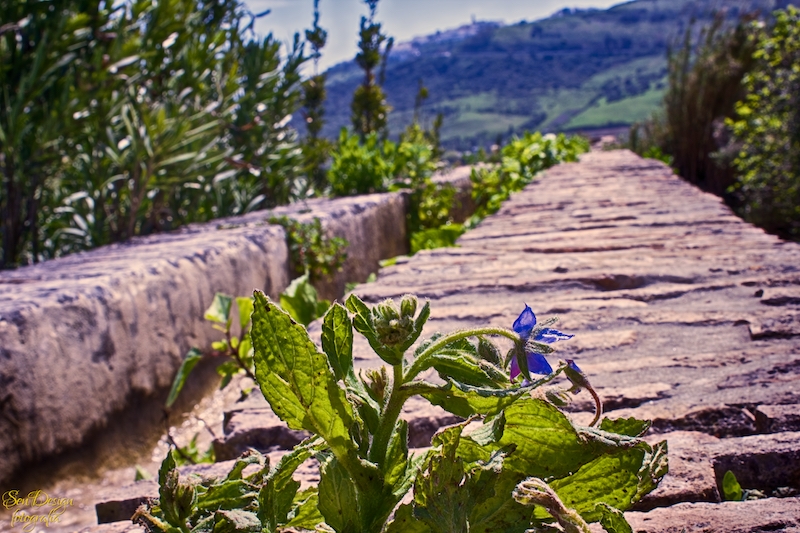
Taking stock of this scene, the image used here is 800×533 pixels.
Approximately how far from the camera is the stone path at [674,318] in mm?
885

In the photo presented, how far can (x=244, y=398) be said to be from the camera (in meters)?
1.31

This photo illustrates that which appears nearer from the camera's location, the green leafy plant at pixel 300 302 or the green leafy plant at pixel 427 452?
the green leafy plant at pixel 427 452

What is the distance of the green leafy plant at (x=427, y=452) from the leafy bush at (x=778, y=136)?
6133 millimetres

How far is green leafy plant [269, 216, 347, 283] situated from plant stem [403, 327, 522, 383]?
2489mm

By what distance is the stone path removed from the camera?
89 cm

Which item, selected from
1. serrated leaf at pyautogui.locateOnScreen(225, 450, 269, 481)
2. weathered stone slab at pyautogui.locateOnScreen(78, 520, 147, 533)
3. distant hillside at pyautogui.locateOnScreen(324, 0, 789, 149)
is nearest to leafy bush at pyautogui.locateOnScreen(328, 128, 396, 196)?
weathered stone slab at pyautogui.locateOnScreen(78, 520, 147, 533)

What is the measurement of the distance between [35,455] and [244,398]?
0.88 meters

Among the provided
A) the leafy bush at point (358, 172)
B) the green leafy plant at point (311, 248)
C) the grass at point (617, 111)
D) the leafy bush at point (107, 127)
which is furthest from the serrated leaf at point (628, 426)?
the grass at point (617, 111)

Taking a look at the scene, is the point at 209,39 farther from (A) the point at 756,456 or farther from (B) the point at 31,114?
(A) the point at 756,456

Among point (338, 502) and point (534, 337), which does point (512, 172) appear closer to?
point (534, 337)

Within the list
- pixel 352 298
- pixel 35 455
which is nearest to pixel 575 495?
pixel 352 298

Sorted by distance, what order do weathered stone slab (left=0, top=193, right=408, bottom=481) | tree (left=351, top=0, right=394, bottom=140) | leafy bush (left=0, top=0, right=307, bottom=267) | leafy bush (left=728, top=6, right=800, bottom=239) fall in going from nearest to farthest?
weathered stone slab (left=0, top=193, right=408, bottom=481), leafy bush (left=0, top=0, right=307, bottom=267), leafy bush (left=728, top=6, right=800, bottom=239), tree (left=351, top=0, right=394, bottom=140)

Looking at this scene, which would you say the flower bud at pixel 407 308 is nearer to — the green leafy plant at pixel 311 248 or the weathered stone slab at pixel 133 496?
the weathered stone slab at pixel 133 496

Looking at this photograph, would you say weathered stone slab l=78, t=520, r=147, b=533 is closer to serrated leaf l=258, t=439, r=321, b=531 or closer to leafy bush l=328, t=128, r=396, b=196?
serrated leaf l=258, t=439, r=321, b=531
